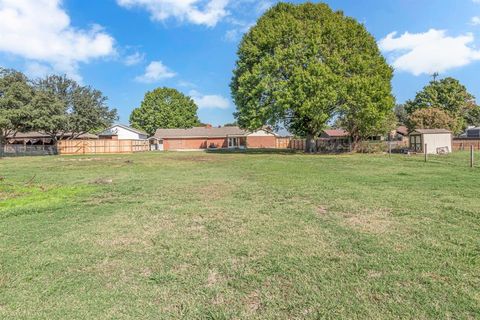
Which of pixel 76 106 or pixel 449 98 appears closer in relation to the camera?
pixel 76 106

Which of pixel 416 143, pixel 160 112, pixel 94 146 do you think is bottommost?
pixel 416 143

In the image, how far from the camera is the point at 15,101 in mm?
30703

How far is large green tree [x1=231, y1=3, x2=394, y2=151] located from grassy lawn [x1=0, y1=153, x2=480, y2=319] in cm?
1887

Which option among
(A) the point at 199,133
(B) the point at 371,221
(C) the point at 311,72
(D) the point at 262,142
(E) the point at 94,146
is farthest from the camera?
(A) the point at 199,133

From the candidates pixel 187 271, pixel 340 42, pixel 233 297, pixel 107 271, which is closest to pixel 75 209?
pixel 107 271

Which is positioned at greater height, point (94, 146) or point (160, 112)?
point (160, 112)

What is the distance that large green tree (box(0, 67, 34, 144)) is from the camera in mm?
29795

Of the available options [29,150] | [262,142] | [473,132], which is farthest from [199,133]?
[473,132]

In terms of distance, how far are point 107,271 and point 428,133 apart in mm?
29819

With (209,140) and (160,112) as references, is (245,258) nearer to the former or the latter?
(209,140)

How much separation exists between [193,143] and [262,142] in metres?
11.9

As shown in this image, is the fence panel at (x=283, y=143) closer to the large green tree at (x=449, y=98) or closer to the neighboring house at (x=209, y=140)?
the neighboring house at (x=209, y=140)

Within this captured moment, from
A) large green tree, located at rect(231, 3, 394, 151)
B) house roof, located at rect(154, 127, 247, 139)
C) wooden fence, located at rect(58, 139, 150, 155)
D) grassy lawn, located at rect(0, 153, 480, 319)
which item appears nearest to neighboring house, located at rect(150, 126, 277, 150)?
house roof, located at rect(154, 127, 247, 139)

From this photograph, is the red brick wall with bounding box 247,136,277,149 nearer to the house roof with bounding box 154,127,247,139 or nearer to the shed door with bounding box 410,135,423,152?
the house roof with bounding box 154,127,247,139
